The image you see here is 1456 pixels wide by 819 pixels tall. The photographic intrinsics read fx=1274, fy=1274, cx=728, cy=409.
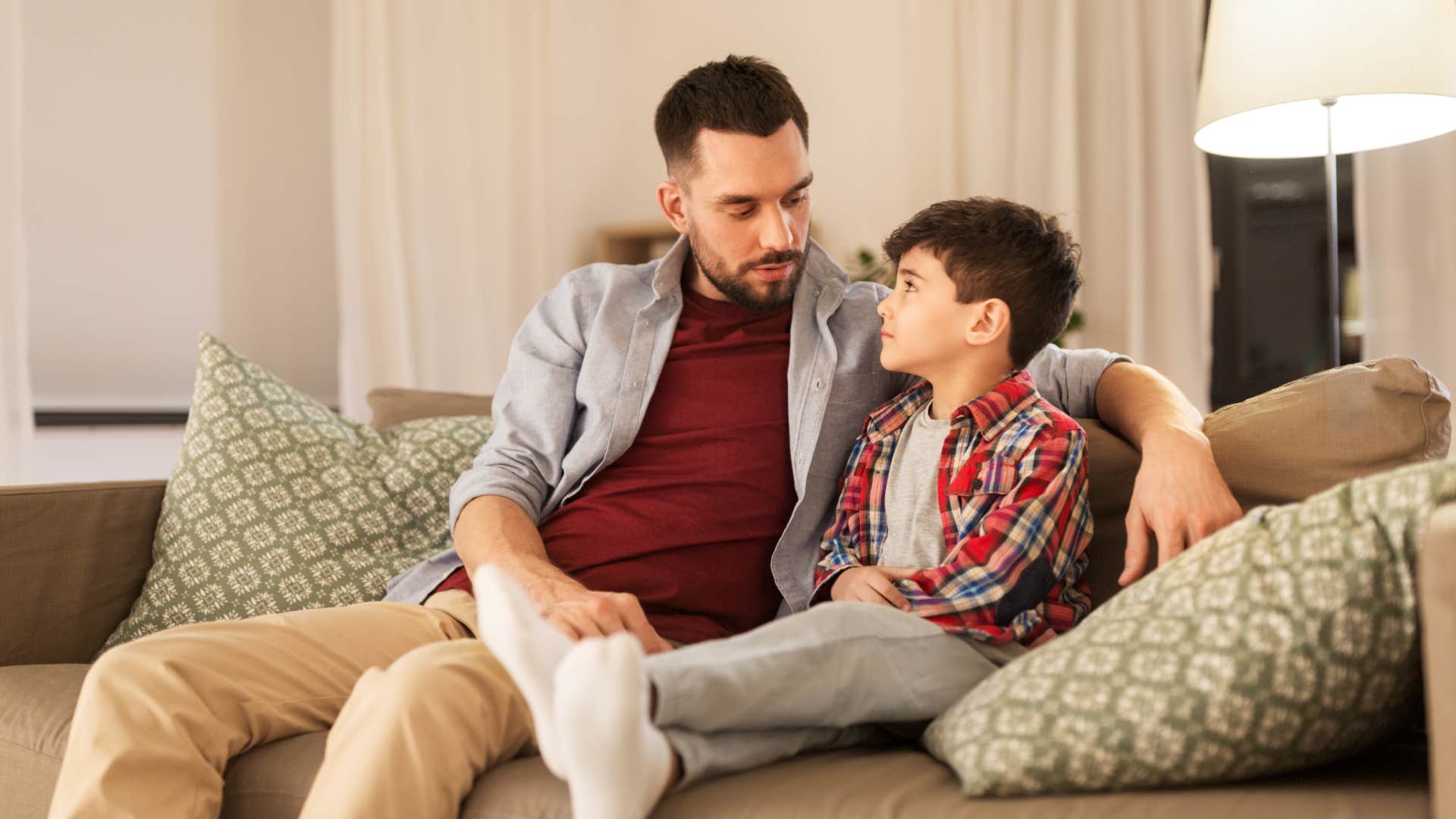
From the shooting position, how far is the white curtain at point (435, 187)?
3697 mm

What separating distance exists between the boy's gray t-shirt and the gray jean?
20 cm

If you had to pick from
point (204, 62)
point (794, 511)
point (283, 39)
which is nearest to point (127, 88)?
point (204, 62)

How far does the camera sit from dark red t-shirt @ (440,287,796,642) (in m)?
1.57

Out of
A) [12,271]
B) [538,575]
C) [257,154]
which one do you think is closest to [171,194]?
[257,154]

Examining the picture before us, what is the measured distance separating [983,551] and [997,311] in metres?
0.34

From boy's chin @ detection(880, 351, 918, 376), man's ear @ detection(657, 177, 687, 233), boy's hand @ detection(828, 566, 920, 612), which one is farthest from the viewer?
man's ear @ detection(657, 177, 687, 233)

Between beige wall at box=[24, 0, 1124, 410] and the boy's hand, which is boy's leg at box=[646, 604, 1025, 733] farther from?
beige wall at box=[24, 0, 1124, 410]

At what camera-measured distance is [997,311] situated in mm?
1563

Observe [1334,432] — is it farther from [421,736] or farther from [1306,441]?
[421,736]

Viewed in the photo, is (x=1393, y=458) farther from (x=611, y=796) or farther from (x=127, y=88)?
(x=127, y=88)

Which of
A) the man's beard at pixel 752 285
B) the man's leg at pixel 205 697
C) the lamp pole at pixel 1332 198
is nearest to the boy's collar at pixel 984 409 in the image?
the man's beard at pixel 752 285

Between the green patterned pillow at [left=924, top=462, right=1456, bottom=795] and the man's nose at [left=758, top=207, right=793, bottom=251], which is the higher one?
the man's nose at [left=758, top=207, right=793, bottom=251]

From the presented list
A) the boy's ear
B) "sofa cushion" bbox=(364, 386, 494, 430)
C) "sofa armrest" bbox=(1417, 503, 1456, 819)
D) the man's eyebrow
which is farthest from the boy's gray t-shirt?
"sofa cushion" bbox=(364, 386, 494, 430)

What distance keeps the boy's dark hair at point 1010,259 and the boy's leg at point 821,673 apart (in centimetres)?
47
